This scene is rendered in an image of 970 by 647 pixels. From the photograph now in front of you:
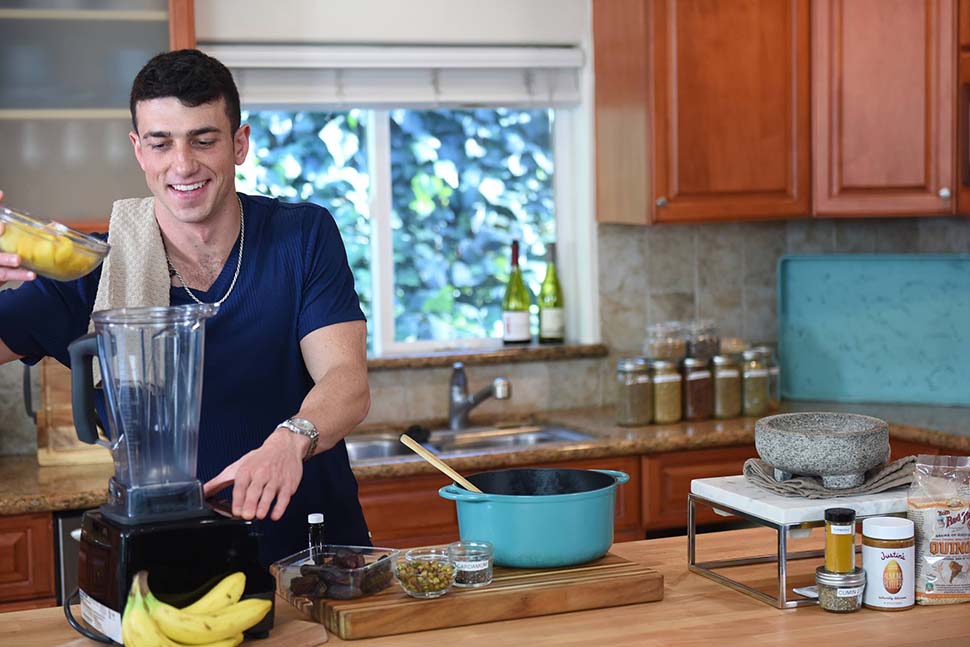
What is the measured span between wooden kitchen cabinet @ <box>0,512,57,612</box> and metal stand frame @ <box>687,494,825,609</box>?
1.61 meters

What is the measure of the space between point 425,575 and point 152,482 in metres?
0.40

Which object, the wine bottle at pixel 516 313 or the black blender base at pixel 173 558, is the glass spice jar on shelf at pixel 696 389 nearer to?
the wine bottle at pixel 516 313

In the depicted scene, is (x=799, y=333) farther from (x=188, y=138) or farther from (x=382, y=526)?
(x=188, y=138)

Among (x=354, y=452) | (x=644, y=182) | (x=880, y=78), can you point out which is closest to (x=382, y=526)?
(x=354, y=452)

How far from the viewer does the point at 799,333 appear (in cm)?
421

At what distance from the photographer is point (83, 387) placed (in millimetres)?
1767

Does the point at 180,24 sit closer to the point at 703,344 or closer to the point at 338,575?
the point at 703,344

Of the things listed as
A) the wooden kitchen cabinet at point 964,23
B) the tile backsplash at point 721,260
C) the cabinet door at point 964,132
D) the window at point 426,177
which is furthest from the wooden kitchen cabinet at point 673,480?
the wooden kitchen cabinet at point 964,23

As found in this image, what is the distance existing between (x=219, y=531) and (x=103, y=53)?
2.01 metres

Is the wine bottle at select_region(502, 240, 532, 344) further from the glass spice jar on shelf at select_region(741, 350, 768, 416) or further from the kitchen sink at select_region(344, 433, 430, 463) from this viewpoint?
the glass spice jar on shelf at select_region(741, 350, 768, 416)

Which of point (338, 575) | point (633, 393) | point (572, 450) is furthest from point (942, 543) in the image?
point (633, 393)

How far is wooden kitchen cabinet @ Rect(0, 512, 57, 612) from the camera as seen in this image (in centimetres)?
302

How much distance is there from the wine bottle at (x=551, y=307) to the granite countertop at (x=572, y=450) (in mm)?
269

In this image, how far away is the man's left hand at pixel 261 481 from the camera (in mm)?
1806
